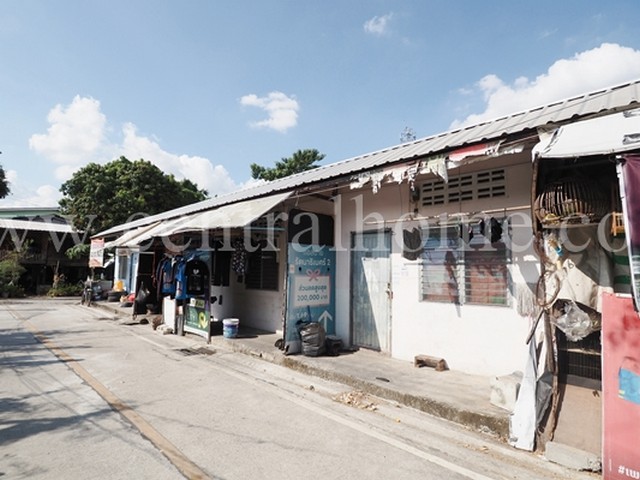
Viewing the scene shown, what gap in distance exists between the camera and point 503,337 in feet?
18.6

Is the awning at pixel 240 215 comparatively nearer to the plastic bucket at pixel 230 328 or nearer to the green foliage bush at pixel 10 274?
the plastic bucket at pixel 230 328

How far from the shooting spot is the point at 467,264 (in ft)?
20.6

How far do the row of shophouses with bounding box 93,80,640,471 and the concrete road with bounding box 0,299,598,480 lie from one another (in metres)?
1.13

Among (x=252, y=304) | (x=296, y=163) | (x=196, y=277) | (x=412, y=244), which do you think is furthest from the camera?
(x=296, y=163)

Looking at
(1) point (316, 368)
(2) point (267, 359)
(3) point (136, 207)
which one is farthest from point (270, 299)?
(3) point (136, 207)

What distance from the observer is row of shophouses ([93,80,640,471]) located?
4.01m

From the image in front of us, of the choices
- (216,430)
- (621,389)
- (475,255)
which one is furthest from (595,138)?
(216,430)

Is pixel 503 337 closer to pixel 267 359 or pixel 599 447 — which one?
pixel 599 447

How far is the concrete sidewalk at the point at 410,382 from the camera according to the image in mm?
4438

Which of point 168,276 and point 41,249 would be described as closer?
point 168,276

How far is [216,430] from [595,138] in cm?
511

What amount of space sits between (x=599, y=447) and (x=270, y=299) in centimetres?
774

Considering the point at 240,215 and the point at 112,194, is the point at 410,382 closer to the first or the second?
the point at 240,215

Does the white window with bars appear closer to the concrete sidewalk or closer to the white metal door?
the white metal door
